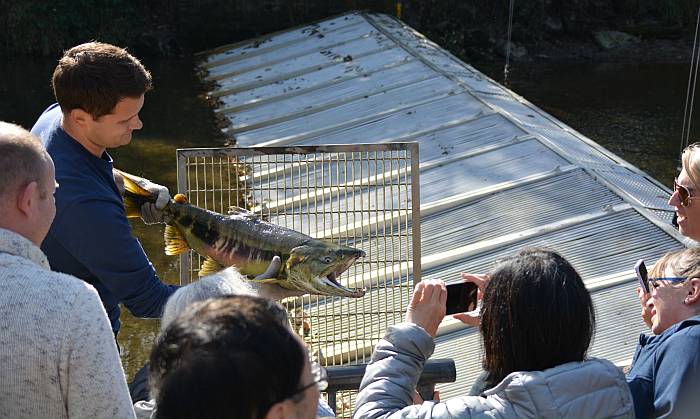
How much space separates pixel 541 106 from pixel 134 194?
994cm


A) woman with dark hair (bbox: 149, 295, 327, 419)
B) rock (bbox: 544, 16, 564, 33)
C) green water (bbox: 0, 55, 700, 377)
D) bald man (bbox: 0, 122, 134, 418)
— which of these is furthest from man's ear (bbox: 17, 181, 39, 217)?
rock (bbox: 544, 16, 564, 33)

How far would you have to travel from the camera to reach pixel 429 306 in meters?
2.51

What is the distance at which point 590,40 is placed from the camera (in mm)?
16344

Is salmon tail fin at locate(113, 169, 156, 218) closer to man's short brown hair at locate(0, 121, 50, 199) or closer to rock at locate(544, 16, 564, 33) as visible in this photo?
man's short brown hair at locate(0, 121, 50, 199)

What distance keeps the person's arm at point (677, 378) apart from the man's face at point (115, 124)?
1.69m

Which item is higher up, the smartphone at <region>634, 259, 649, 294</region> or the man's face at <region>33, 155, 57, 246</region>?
the man's face at <region>33, 155, 57, 246</region>

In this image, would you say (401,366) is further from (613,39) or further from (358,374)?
(613,39)

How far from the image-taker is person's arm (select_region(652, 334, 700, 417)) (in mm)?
2238

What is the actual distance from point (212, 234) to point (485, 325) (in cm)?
122

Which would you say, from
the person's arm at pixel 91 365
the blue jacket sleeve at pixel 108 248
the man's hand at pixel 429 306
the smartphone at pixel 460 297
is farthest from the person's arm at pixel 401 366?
the blue jacket sleeve at pixel 108 248

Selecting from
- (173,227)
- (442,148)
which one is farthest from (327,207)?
(173,227)

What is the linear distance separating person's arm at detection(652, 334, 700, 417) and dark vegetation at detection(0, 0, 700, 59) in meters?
12.6

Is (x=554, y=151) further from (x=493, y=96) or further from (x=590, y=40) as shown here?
(x=590, y=40)

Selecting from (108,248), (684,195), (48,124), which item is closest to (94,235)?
(108,248)
